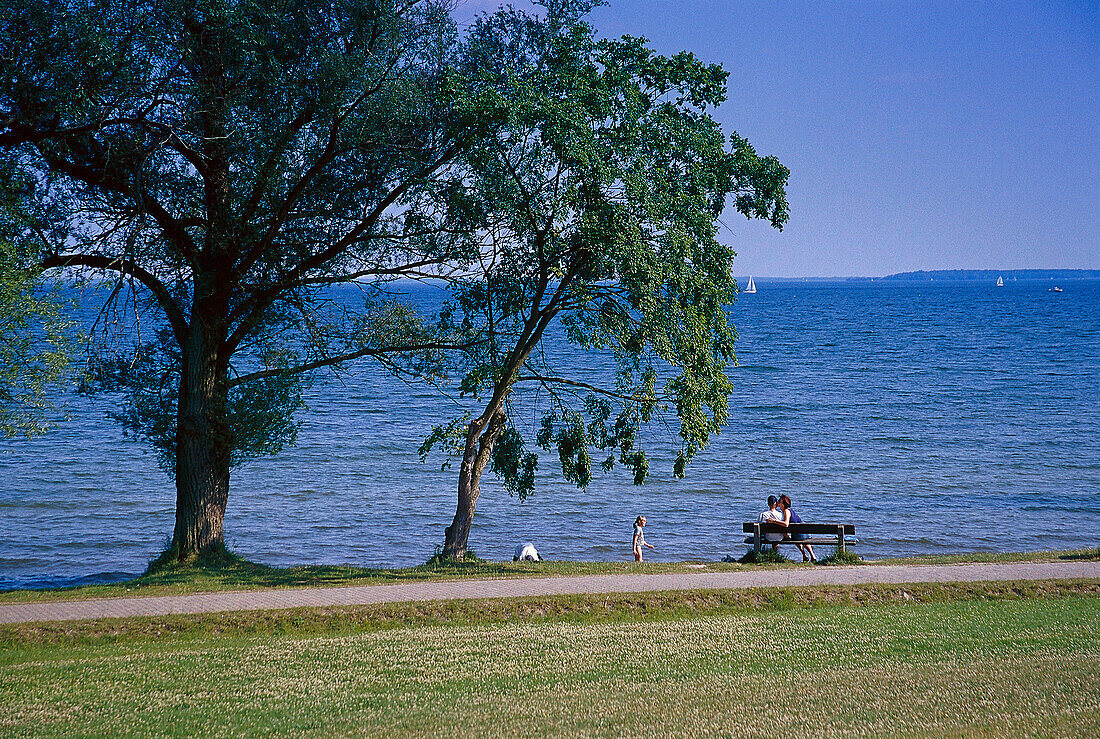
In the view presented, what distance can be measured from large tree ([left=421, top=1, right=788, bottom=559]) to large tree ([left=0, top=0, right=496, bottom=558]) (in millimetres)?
794

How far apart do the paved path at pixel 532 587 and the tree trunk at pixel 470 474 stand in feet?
9.55

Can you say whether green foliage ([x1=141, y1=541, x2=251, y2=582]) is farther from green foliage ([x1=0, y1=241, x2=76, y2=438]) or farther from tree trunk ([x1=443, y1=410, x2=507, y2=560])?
tree trunk ([x1=443, y1=410, x2=507, y2=560])

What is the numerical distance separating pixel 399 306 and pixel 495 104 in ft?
15.7

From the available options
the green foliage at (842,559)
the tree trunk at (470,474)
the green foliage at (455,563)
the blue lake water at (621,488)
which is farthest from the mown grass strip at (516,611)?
the blue lake water at (621,488)

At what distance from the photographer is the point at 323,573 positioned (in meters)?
14.5

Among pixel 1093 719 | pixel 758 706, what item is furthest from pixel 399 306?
pixel 1093 719

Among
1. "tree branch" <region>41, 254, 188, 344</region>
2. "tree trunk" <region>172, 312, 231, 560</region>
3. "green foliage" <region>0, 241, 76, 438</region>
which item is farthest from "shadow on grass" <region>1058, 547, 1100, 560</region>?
"green foliage" <region>0, 241, 76, 438</region>

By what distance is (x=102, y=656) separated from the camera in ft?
31.1

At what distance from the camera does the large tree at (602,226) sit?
13445 millimetres

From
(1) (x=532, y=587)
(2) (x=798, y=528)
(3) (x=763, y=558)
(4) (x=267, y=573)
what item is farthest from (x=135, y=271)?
(2) (x=798, y=528)

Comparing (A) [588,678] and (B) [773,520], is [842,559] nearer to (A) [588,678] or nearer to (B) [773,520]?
(B) [773,520]

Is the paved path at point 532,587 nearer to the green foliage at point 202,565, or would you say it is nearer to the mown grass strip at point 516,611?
the mown grass strip at point 516,611

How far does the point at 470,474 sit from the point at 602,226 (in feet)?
17.1

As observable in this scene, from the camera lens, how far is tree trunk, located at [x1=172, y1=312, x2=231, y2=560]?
50.6 feet
